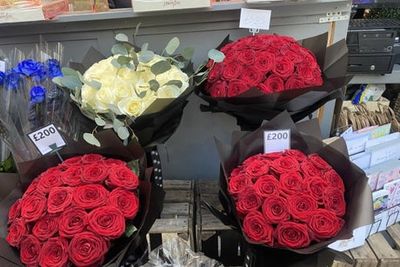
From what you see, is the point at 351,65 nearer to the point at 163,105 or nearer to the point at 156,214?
the point at 163,105

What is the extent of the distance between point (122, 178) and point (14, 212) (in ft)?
0.84

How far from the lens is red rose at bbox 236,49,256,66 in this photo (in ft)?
3.20

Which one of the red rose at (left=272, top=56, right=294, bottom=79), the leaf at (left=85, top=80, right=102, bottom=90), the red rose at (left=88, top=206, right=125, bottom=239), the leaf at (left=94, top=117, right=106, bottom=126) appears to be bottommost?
the red rose at (left=88, top=206, right=125, bottom=239)

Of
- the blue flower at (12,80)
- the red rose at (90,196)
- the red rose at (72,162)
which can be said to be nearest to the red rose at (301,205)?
the red rose at (90,196)

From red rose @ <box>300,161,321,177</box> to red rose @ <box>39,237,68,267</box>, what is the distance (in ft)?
1.74

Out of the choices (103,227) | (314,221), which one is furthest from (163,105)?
(314,221)

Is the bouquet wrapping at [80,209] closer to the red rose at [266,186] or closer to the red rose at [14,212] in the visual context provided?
the red rose at [14,212]

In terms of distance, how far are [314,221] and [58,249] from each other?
52 cm

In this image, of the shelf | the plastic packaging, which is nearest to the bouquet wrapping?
the plastic packaging

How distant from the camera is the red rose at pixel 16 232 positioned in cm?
72

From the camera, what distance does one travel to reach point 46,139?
86cm

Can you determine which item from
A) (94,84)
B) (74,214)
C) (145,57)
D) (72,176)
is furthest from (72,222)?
(145,57)

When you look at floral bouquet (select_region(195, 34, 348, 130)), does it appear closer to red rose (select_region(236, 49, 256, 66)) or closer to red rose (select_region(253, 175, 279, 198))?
red rose (select_region(236, 49, 256, 66))

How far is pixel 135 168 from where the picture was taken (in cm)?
84
